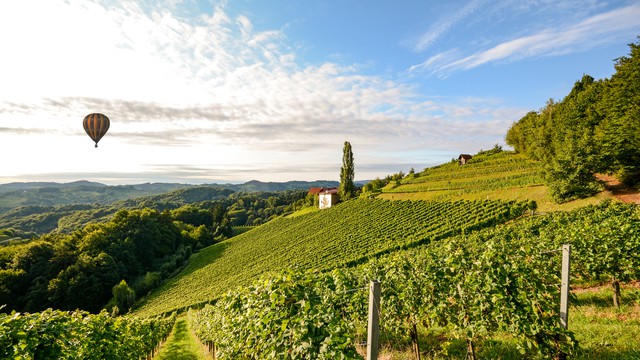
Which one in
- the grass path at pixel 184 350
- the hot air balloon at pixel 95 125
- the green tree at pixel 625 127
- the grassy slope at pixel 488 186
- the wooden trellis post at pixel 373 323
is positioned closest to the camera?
the wooden trellis post at pixel 373 323

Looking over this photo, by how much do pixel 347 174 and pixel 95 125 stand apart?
2298 inches

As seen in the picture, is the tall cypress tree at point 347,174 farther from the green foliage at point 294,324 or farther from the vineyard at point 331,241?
the green foliage at point 294,324

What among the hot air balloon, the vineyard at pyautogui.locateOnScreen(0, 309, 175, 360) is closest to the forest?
the hot air balloon

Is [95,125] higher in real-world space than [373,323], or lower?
higher

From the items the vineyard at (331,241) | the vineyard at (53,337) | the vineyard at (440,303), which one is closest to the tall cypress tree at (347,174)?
Result: the vineyard at (331,241)

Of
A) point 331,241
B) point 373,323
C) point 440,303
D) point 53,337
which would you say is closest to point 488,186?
point 331,241

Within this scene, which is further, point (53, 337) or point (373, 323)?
point (53, 337)

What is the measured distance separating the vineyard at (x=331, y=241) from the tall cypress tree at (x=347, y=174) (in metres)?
7.31

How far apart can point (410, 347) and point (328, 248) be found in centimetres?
3279

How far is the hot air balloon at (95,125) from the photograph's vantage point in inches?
905

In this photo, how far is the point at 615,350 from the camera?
579 cm

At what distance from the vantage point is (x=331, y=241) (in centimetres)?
4462

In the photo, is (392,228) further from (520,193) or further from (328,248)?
(520,193)

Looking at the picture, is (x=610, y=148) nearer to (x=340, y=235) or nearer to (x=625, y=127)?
(x=625, y=127)
